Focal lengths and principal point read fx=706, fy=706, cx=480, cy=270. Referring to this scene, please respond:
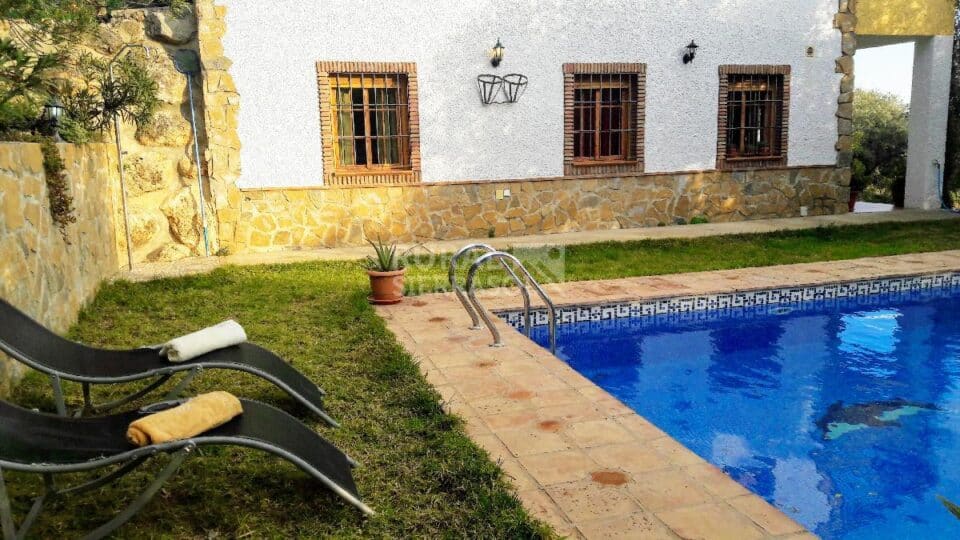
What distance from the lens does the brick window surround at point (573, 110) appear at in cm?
1117

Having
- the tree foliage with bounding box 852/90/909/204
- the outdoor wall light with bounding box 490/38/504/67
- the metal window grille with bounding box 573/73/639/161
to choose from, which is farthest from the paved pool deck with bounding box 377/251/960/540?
the tree foliage with bounding box 852/90/909/204

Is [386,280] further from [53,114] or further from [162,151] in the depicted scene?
[162,151]

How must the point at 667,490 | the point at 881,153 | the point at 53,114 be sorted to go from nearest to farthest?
1. the point at 667,490
2. the point at 53,114
3. the point at 881,153

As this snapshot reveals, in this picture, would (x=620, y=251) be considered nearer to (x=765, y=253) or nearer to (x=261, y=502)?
(x=765, y=253)

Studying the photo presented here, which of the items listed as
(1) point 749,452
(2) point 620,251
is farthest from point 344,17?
(1) point 749,452

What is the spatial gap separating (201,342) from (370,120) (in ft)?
24.0

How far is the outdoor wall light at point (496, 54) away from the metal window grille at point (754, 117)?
420cm

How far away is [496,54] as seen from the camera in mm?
10562

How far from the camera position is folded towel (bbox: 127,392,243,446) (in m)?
2.62

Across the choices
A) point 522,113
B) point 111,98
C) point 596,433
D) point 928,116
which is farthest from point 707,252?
A: point 111,98

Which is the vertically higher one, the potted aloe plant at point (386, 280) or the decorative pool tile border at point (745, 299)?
the potted aloe plant at point (386, 280)

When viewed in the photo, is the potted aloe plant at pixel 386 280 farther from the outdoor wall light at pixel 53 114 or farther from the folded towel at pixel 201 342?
the outdoor wall light at pixel 53 114

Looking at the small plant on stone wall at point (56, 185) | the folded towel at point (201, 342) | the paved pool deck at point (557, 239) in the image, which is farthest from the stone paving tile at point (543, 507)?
the paved pool deck at point (557, 239)

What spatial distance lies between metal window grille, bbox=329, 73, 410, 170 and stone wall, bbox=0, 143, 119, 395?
346cm
